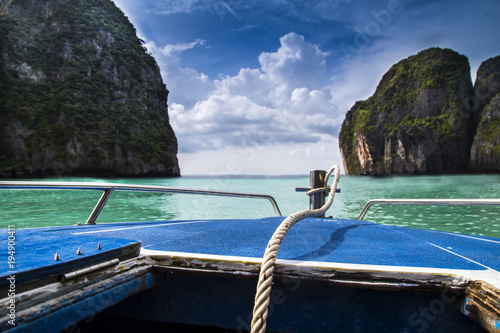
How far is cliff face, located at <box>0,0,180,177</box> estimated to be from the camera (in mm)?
47531

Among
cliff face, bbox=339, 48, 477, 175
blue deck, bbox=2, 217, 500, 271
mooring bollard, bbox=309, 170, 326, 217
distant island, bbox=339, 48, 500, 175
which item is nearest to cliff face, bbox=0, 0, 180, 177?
mooring bollard, bbox=309, 170, 326, 217

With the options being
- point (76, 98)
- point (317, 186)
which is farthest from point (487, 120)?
point (76, 98)

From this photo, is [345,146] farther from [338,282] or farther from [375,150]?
[338,282]

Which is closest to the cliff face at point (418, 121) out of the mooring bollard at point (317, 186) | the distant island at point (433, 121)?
the distant island at point (433, 121)

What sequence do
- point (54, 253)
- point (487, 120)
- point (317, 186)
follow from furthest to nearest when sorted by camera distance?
1. point (487, 120)
2. point (317, 186)
3. point (54, 253)

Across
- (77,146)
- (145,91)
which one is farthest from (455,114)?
(77,146)

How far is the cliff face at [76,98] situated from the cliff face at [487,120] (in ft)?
248

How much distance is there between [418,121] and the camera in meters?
78.8

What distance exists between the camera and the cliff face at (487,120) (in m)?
65.8

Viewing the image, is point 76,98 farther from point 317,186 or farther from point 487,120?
point 487,120

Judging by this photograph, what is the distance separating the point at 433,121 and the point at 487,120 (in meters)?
11.4

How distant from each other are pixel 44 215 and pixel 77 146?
45.3 metres

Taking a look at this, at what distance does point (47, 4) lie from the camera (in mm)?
64375

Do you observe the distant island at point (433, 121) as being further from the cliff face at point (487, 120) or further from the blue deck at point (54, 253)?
the blue deck at point (54, 253)
